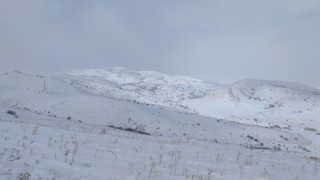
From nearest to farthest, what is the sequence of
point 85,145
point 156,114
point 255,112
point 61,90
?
1. point 85,145
2. point 156,114
3. point 61,90
4. point 255,112

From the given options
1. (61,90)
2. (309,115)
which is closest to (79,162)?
(61,90)

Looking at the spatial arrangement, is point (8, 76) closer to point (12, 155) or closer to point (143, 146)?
point (143, 146)

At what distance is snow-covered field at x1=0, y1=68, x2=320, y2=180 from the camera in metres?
13.0

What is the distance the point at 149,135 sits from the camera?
30547 millimetres

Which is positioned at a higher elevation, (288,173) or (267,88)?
(267,88)

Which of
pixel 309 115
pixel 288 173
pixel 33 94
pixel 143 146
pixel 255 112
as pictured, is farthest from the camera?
pixel 255 112

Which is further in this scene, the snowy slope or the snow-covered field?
the snowy slope

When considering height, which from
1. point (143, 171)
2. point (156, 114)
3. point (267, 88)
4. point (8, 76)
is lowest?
point (143, 171)

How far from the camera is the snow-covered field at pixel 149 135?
13008 mm

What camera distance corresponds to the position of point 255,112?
8769 centimetres

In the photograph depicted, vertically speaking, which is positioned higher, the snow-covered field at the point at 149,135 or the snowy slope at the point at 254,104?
the snowy slope at the point at 254,104

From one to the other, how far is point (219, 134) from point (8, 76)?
131 feet

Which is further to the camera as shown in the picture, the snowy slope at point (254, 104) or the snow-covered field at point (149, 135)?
the snowy slope at point (254, 104)

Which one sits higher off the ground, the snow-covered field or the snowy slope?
the snowy slope
